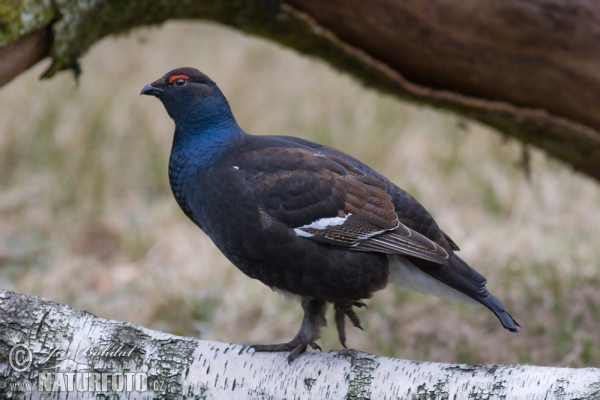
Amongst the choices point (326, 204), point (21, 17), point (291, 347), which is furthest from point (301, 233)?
point (21, 17)

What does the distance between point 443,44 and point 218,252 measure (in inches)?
92.1

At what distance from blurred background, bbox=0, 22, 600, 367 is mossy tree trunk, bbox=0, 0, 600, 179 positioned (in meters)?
0.40

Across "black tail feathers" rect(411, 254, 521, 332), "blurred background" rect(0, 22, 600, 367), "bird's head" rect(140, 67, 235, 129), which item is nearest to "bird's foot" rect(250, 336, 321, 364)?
"black tail feathers" rect(411, 254, 521, 332)

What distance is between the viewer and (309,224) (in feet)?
8.82

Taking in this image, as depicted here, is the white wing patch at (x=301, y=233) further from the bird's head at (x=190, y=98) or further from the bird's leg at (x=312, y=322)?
the bird's head at (x=190, y=98)

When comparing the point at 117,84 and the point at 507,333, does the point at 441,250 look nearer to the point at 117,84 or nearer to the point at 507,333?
the point at 507,333

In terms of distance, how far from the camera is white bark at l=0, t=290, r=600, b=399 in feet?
7.17

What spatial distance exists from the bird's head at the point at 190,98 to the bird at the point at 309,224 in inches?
0.9

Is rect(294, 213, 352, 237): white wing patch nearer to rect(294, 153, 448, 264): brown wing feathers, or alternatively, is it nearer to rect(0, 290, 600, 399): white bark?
rect(294, 153, 448, 264): brown wing feathers

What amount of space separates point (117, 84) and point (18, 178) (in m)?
1.87

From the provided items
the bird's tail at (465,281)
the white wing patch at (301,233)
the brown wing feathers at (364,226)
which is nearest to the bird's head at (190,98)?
the brown wing feathers at (364,226)

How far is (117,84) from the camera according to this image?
7.65 m

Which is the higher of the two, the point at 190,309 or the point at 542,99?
the point at 542,99

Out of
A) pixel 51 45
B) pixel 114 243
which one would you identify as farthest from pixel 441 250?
pixel 114 243
